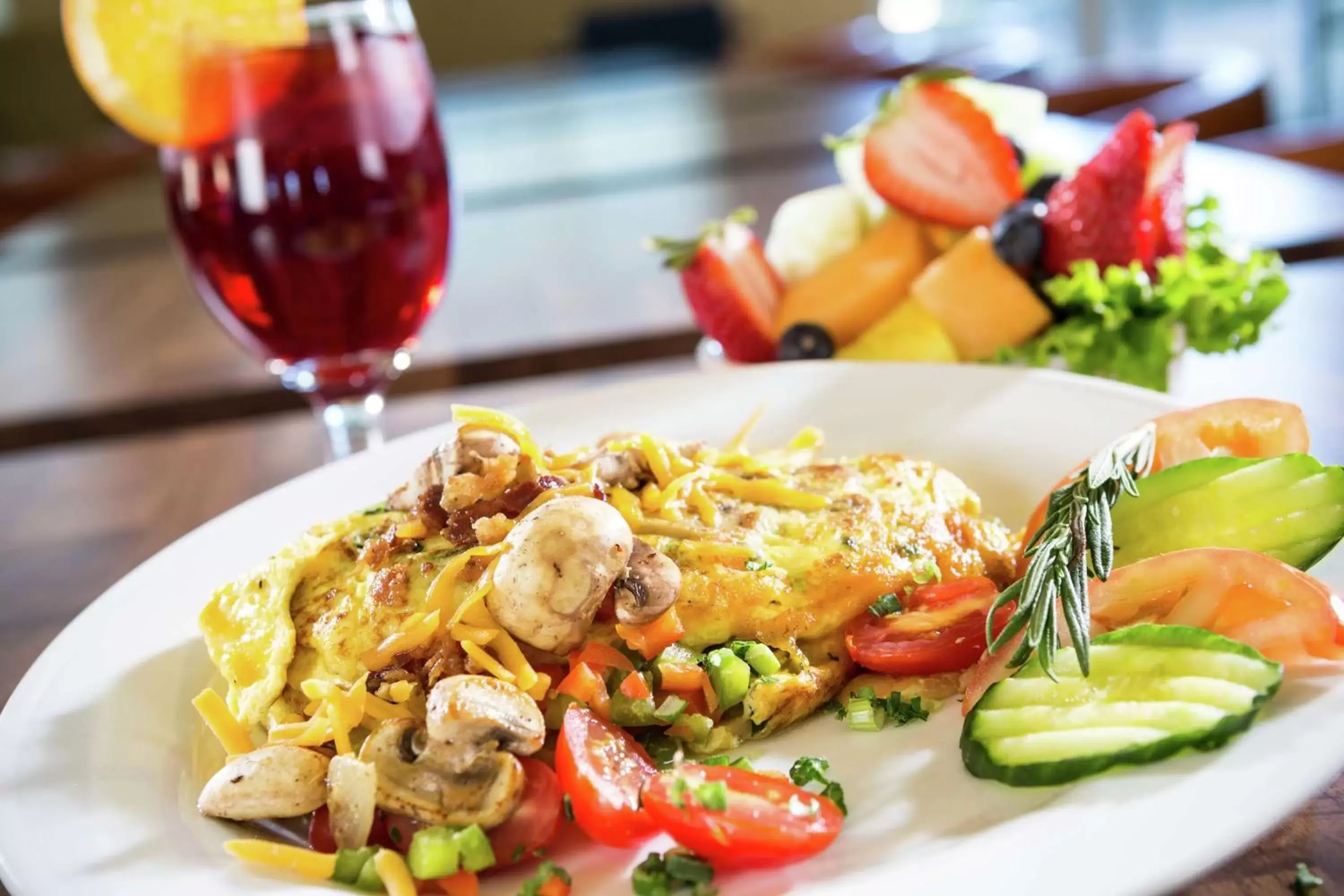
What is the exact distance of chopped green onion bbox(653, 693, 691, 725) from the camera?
148 centimetres

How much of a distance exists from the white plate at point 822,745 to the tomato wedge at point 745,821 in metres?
0.02

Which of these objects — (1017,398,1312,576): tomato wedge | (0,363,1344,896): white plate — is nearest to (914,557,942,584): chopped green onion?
(1017,398,1312,576): tomato wedge

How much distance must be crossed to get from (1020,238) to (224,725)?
172 centimetres

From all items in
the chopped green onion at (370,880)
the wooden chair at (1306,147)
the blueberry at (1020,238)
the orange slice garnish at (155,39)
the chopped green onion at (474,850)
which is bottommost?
the wooden chair at (1306,147)

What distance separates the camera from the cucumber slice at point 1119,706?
3.76ft

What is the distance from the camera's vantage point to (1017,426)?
2.04m

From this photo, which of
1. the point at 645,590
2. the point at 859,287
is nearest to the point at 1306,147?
the point at 859,287

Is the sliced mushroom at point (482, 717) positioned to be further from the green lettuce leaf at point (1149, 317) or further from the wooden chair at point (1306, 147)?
the wooden chair at point (1306, 147)

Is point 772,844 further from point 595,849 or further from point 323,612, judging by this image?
point 323,612

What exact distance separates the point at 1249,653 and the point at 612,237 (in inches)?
130

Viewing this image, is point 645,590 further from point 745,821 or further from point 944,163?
point 944,163

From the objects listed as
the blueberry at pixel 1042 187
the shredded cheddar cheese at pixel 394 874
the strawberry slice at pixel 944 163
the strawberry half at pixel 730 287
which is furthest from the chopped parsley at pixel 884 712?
the blueberry at pixel 1042 187

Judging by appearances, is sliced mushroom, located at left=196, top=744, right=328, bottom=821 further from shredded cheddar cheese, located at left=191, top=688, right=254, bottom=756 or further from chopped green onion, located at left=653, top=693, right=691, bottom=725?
chopped green onion, located at left=653, top=693, right=691, bottom=725

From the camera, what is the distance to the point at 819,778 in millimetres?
1369
